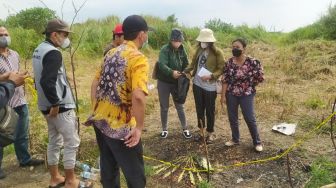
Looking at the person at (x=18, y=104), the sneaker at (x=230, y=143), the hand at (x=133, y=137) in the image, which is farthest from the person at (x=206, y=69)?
the hand at (x=133, y=137)

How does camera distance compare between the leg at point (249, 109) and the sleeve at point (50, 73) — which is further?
the leg at point (249, 109)

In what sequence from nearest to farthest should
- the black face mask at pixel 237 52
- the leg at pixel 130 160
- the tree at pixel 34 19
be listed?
the leg at pixel 130 160
the black face mask at pixel 237 52
the tree at pixel 34 19

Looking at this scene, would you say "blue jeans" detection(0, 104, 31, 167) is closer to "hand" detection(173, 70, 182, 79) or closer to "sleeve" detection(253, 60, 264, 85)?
"hand" detection(173, 70, 182, 79)

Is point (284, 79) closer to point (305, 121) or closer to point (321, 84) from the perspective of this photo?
point (321, 84)

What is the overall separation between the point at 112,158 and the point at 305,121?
160 inches

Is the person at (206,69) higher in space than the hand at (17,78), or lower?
lower

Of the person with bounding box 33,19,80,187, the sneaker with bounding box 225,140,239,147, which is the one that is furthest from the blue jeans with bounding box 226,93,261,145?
the person with bounding box 33,19,80,187

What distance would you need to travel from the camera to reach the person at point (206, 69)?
5316 mm

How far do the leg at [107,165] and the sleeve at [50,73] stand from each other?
0.66 meters

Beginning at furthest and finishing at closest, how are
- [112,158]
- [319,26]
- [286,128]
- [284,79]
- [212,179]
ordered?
[319,26] → [284,79] → [286,128] → [212,179] → [112,158]

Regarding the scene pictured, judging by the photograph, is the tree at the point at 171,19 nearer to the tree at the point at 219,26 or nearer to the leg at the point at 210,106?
the tree at the point at 219,26

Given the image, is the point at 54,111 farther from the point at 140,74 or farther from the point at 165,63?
the point at 165,63

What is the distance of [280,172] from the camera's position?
4.84 metres

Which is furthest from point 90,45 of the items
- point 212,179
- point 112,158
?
point 112,158
